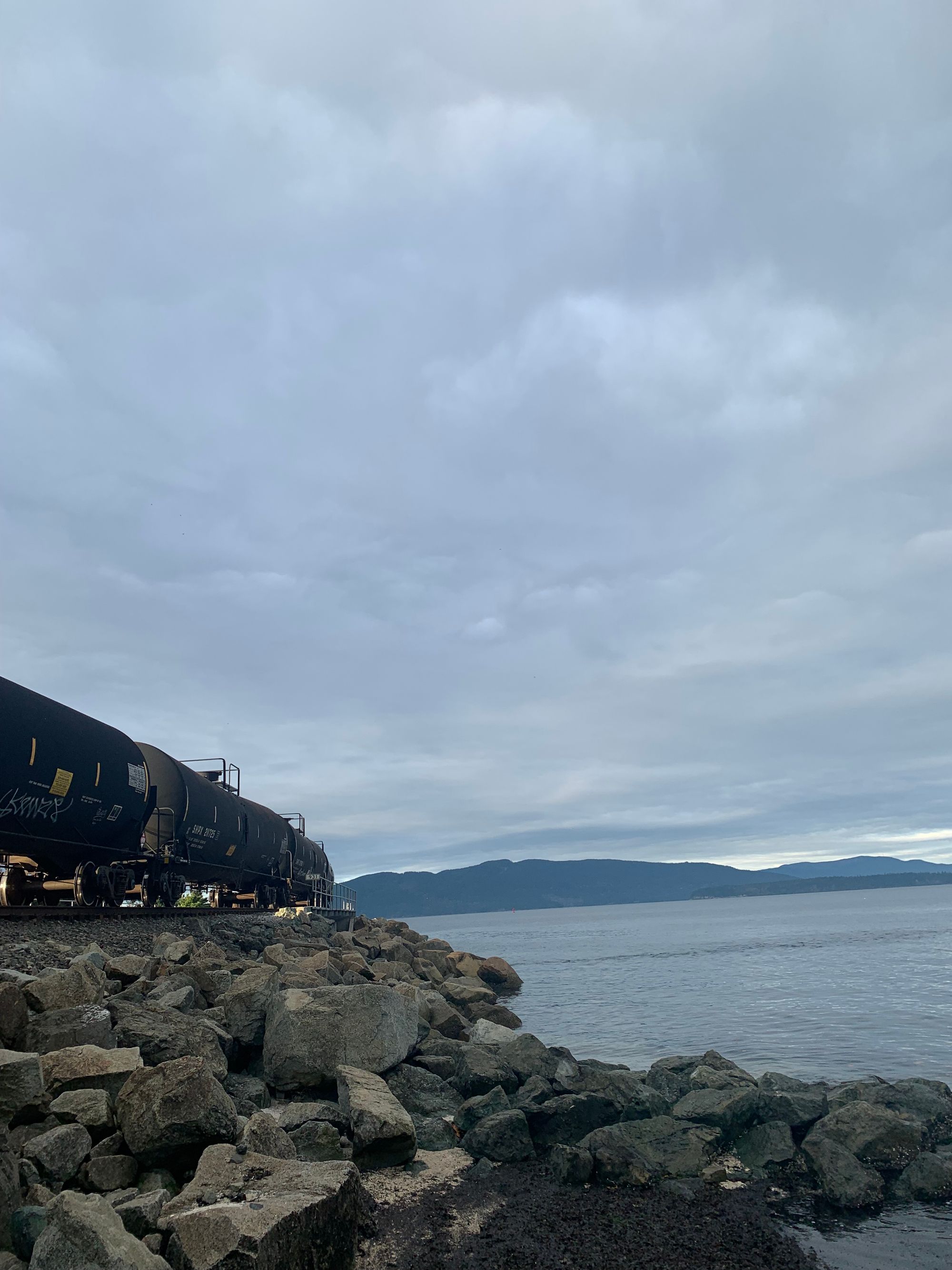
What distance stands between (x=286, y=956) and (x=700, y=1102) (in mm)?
10565

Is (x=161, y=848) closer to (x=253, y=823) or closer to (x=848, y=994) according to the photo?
(x=253, y=823)

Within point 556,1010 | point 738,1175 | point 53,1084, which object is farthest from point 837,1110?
point 556,1010

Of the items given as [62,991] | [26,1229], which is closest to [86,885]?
[62,991]

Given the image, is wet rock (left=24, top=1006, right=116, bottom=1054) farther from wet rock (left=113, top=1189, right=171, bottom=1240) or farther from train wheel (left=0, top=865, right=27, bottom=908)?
train wheel (left=0, top=865, right=27, bottom=908)

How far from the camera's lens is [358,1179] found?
727 cm

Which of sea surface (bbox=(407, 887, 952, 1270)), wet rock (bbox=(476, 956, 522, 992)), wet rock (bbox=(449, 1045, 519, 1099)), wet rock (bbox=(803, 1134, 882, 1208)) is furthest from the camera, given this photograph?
wet rock (bbox=(476, 956, 522, 992))

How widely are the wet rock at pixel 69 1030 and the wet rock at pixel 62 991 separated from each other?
0.21 meters

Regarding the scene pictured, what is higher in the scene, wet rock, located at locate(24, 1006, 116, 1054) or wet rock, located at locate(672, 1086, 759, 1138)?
wet rock, located at locate(24, 1006, 116, 1054)

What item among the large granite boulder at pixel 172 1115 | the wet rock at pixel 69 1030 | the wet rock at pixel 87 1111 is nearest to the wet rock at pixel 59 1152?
the wet rock at pixel 87 1111

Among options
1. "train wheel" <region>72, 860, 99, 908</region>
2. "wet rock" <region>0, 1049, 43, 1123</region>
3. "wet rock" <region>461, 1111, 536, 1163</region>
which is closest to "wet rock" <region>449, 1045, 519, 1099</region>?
"wet rock" <region>461, 1111, 536, 1163</region>

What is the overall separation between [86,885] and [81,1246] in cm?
1666

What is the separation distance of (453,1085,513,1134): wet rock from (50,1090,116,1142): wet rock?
5.16m

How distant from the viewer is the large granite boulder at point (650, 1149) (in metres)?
9.41

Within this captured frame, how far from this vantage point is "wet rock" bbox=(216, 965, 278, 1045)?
11.8 m
